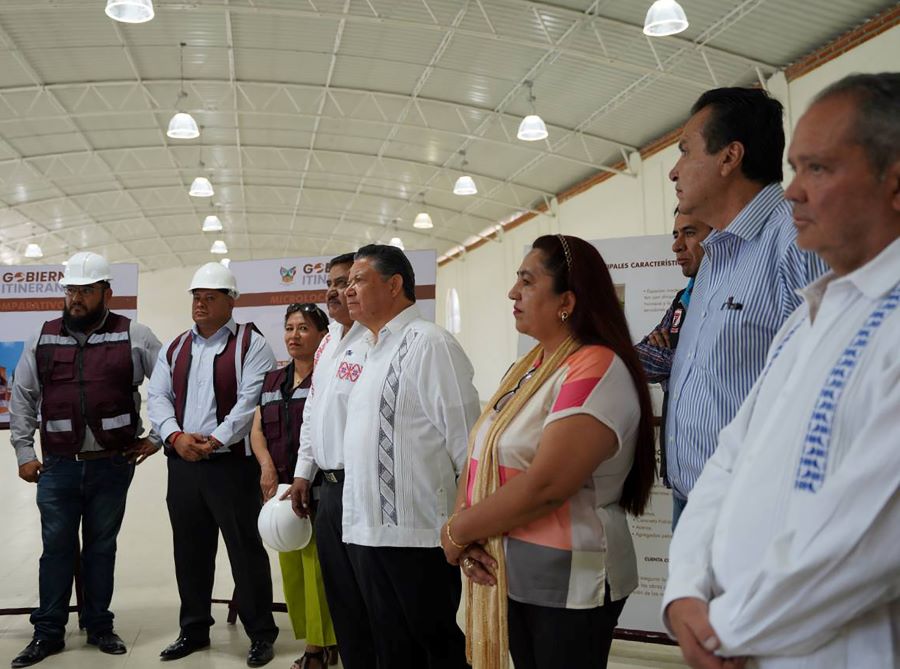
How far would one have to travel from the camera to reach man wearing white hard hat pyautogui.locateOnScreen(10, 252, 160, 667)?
4012 millimetres

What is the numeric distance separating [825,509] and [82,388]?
3869 millimetres

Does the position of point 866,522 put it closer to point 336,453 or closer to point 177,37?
point 336,453

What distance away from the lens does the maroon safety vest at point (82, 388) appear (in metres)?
4.02

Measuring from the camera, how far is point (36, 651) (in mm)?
3852

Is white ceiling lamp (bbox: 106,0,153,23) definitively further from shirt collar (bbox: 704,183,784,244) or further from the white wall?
shirt collar (bbox: 704,183,784,244)

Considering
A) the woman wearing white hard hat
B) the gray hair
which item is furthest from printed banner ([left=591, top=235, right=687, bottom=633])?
the gray hair

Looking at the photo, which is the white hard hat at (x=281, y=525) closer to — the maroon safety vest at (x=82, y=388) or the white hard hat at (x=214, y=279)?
the maroon safety vest at (x=82, y=388)

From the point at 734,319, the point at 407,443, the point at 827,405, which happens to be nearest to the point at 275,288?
the point at 407,443

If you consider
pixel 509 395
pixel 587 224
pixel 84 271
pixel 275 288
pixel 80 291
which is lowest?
pixel 509 395

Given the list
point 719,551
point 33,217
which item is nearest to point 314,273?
point 719,551

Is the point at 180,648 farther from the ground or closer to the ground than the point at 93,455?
closer to the ground

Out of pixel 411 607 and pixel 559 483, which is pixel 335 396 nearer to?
pixel 411 607

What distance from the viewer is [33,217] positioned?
67.7 ft

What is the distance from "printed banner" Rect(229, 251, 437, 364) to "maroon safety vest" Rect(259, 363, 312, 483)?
1.30m
